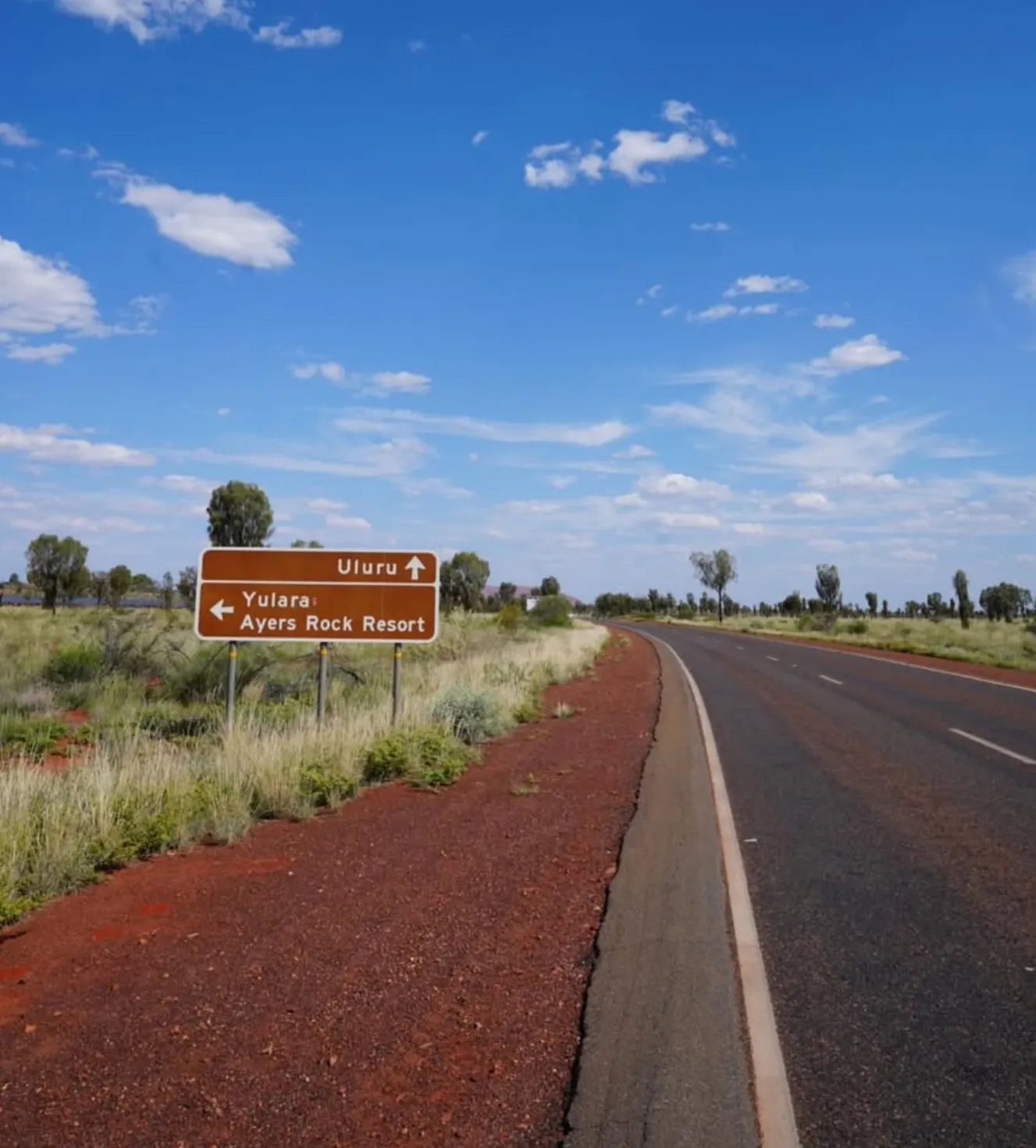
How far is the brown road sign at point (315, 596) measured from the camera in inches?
529

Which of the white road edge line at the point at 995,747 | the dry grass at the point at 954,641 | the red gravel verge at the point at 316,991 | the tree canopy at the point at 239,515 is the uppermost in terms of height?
the tree canopy at the point at 239,515

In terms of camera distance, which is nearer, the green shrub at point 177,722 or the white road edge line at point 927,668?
the green shrub at point 177,722

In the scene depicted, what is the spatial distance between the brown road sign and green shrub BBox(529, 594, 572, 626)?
49.4 meters

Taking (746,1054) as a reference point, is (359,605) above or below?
above

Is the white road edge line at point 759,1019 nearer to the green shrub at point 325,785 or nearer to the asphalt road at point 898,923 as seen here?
the asphalt road at point 898,923

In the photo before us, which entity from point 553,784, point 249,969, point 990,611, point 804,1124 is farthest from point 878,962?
point 990,611

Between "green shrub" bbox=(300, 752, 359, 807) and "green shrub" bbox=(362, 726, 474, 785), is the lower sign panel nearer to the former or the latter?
"green shrub" bbox=(362, 726, 474, 785)

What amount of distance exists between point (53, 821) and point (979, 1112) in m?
6.23

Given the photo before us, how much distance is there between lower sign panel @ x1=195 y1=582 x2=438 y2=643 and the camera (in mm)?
13406

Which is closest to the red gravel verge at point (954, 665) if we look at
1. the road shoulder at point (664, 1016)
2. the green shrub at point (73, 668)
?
the road shoulder at point (664, 1016)

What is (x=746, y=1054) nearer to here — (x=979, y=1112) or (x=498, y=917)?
(x=979, y=1112)

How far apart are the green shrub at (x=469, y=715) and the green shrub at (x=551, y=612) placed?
160ft

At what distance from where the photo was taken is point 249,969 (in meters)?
5.19

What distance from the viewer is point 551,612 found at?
71250 millimetres
